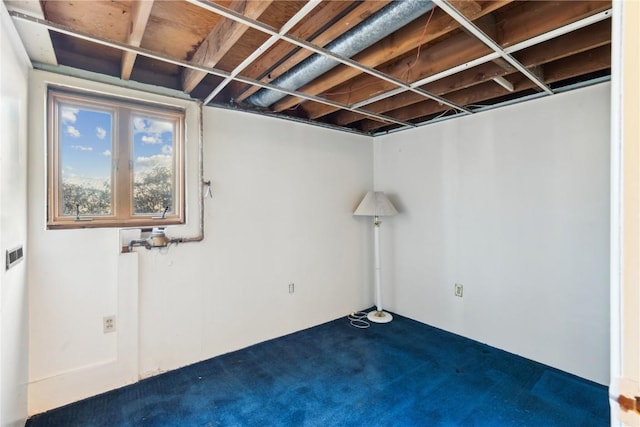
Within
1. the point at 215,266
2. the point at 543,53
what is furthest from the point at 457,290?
the point at 215,266

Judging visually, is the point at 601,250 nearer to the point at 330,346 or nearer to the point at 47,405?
the point at 330,346

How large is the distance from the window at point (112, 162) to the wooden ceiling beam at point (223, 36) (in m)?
0.57

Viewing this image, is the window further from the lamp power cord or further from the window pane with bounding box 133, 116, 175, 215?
the lamp power cord

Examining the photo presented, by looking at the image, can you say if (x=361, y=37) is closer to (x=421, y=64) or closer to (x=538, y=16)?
(x=421, y=64)

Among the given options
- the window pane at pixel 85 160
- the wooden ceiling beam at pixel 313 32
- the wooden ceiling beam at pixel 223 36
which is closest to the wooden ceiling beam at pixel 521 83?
the wooden ceiling beam at pixel 313 32

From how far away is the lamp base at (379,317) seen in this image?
3.68 meters

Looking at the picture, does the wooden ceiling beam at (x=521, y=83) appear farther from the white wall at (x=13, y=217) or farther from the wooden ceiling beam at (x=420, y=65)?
the white wall at (x=13, y=217)

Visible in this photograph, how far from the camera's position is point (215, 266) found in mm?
2855

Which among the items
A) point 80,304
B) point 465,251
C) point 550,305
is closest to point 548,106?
point 465,251

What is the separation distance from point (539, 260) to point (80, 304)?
3.69m

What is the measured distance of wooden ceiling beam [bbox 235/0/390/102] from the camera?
1.62 m

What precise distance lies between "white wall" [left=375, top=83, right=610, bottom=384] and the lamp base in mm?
200

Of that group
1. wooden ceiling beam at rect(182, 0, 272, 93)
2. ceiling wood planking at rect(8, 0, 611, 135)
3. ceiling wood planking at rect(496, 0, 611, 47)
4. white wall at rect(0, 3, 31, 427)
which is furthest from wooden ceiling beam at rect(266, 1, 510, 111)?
white wall at rect(0, 3, 31, 427)

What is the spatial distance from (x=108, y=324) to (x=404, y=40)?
9.42 feet
